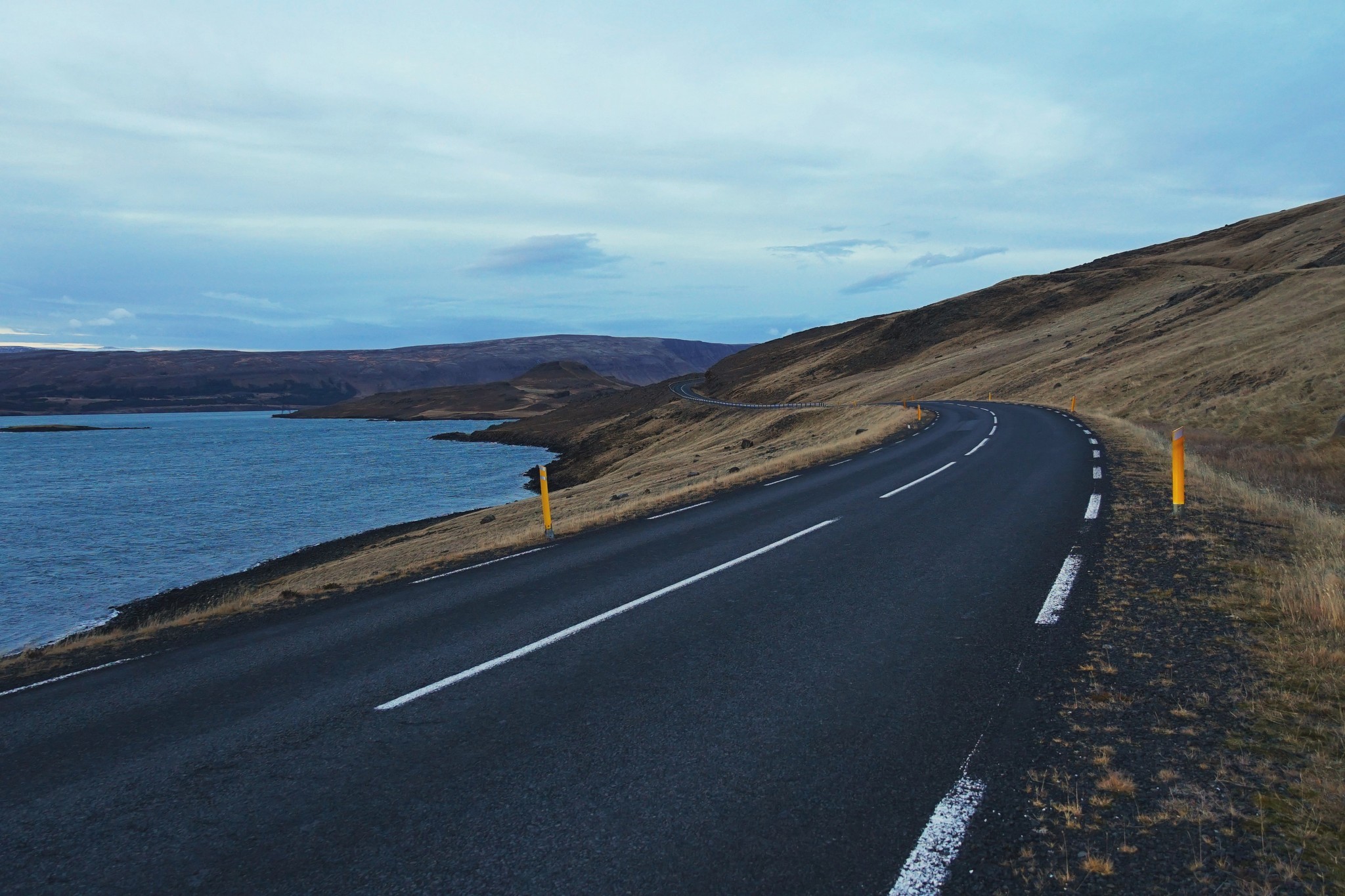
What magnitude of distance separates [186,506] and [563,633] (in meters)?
45.9

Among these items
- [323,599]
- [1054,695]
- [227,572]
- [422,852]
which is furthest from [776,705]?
[227,572]

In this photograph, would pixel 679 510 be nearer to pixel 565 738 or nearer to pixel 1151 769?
pixel 565 738

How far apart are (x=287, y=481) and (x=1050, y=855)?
5976 cm

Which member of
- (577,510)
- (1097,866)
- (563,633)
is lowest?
(577,510)

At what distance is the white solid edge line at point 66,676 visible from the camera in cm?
646

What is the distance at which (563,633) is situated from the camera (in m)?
6.85

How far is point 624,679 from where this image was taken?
18.3ft

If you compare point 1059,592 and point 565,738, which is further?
point 1059,592

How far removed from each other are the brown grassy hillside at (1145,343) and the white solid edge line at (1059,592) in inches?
778

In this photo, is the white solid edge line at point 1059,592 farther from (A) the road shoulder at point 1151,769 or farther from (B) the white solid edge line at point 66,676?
(B) the white solid edge line at point 66,676

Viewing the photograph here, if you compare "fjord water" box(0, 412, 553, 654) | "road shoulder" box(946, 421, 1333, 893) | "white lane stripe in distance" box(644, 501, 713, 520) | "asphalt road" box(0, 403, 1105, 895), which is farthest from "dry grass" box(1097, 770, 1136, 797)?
"fjord water" box(0, 412, 553, 654)

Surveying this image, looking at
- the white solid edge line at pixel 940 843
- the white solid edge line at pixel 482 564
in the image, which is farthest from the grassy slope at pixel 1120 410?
the white solid edge line at pixel 482 564

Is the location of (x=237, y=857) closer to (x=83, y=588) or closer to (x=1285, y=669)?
(x=1285, y=669)

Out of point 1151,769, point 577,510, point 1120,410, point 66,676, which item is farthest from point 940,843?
point 1120,410
